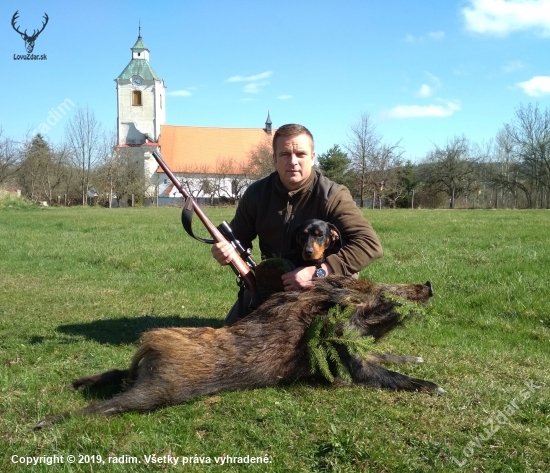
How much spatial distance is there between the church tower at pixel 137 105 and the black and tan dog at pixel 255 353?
76181mm

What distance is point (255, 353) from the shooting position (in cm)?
405

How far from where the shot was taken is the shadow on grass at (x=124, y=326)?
603cm

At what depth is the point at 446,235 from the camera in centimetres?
1526

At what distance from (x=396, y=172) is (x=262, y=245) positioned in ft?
182

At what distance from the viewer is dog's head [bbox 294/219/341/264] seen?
5.02 metres

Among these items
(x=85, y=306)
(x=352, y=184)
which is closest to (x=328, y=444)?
(x=85, y=306)

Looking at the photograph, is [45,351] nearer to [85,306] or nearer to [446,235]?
[85,306]

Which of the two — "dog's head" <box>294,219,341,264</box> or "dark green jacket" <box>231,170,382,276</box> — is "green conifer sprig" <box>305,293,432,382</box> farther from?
"dog's head" <box>294,219,341,264</box>

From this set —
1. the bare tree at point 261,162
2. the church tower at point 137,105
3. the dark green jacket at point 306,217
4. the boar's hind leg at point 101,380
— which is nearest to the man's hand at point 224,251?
the dark green jacket at point 306,217

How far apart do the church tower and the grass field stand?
70636 mm

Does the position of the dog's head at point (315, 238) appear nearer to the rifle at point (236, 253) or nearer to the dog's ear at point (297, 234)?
the dog's ear at point (297, 234)

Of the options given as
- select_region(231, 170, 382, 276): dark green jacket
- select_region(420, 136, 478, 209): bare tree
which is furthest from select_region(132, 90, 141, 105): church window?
select_region(231, 170, 382, 276): dark green jacket

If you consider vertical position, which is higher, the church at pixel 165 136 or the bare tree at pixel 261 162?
the church at pixel 165 136

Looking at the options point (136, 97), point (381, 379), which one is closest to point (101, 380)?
point (381, 379)
